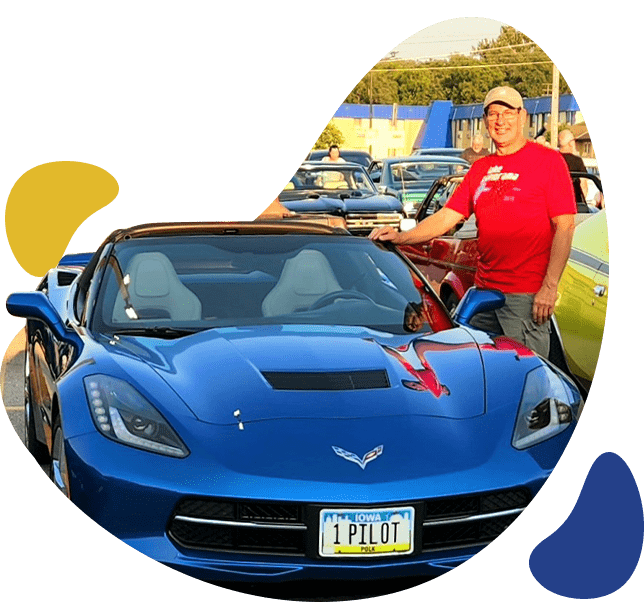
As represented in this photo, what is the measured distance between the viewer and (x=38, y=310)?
5.83 metres

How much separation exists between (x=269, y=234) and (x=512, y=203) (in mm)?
1667

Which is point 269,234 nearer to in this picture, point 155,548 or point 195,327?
point 195,327

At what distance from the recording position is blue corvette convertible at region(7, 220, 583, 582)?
4.43 meters

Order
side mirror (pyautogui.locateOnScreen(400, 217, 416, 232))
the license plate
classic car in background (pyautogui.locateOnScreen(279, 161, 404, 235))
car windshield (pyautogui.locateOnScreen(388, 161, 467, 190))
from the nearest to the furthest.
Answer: the license plate < side mirror (pyautogui.locateOnScreen(400, 217, 416, 232)) < car windshield (pyautogui.locateOnScreen(388, 161, 467, 190)) < classic car in background (pyautogui.locateOnScreen(279, 161, 404, 235))

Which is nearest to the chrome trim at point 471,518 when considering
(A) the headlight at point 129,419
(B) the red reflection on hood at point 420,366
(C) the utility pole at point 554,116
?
(B) the red reflection on hood at point 420,366

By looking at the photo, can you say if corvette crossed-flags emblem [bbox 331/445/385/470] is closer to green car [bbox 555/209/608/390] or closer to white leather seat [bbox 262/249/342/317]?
white leather seat [bbox 262/249/342/317]

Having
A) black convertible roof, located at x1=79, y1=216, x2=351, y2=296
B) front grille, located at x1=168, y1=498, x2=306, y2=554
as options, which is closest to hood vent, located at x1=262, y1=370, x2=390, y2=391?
front grille, located at x1=168, y1=498, x2=306, y2=554

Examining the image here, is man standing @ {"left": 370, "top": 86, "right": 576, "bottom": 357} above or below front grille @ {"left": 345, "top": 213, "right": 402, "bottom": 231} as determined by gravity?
above

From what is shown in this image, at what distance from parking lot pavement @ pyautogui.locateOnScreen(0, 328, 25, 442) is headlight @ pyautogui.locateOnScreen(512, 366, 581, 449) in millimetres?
3635

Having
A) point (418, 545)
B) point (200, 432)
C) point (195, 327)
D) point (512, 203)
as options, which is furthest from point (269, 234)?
point (418, 545)

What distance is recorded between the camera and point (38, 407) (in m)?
6.16

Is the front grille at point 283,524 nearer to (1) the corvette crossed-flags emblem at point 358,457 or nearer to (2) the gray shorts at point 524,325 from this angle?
(1) the corvette crossed-flags emblem at point 358,457

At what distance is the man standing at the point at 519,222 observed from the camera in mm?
7137

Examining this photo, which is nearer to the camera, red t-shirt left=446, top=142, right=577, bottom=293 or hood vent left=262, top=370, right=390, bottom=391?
hood vent left=262, top=370, right=390, bottom=391
